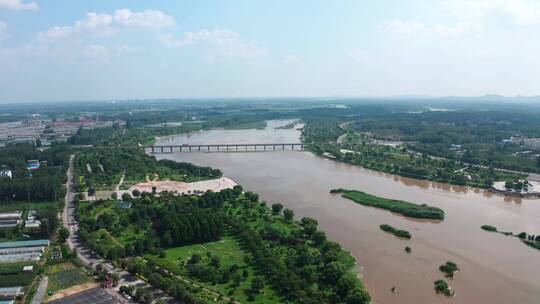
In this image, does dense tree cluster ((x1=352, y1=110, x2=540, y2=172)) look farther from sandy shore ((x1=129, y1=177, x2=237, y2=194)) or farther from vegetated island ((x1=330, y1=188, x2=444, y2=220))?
sandy shore ((x1=129, y1=177, x2=237, y2=194))

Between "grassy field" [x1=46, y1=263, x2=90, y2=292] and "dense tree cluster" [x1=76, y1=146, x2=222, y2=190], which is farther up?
"dense tree cluster" [x1=76, y1=146, x2=222, y2=190]

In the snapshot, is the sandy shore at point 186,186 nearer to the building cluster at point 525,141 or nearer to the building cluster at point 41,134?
the building cluster at point 41,134

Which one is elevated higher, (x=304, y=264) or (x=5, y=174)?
(x=5, y=174)

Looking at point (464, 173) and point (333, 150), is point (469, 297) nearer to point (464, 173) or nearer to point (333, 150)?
point (464, 173)

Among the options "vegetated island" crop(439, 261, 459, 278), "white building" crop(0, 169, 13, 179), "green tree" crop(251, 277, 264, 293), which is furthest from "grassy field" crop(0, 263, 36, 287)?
"white building" crop(0, 169, 13, 179)

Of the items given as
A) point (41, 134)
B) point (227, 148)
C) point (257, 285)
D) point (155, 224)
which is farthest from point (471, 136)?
point (41, 134)

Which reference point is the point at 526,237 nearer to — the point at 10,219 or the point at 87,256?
the point at 87,256

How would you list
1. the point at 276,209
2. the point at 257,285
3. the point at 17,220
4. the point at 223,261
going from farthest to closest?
the point at 276,209, the point at 17,220, the point at 223,261, the point at 257,285
